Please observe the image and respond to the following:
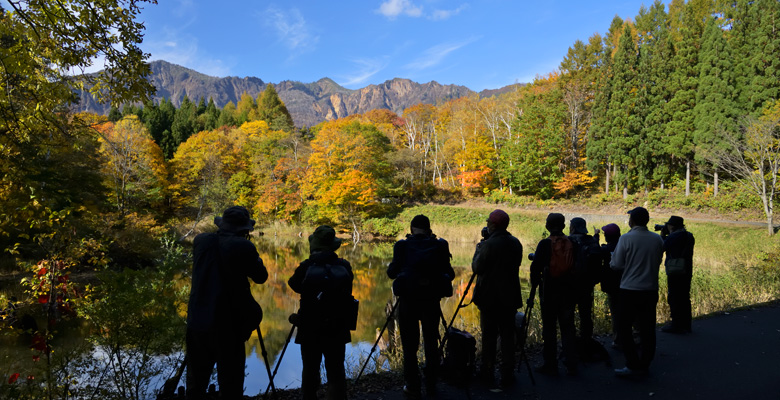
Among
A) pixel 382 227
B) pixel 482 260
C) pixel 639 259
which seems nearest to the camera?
pixel 482 260

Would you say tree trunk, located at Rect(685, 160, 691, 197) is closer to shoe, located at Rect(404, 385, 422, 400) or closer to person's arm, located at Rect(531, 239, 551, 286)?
person's arm, located at Rect(531, 239, 551, 286)

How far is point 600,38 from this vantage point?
112ft

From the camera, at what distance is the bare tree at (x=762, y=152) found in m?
17.1

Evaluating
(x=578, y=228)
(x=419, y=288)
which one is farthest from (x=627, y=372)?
(x=419, y=288)

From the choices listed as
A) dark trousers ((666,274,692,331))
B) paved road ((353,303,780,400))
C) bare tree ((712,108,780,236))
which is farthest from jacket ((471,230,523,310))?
bare tree ((712,108,780,236))

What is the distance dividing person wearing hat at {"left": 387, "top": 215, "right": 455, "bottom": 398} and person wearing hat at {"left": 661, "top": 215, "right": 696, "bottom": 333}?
3604mm

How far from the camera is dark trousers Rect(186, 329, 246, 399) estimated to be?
289cm

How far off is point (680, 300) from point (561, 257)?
117 inches

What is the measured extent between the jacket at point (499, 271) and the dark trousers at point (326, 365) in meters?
1.45

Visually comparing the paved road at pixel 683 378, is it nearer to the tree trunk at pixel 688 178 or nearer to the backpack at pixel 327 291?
the backpack at pixel 327 291

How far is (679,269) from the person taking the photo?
17.4 ft

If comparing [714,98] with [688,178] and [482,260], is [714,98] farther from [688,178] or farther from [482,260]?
[482,260]

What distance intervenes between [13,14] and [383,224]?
83.9ft

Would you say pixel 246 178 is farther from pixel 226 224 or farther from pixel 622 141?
pixel 226 224
